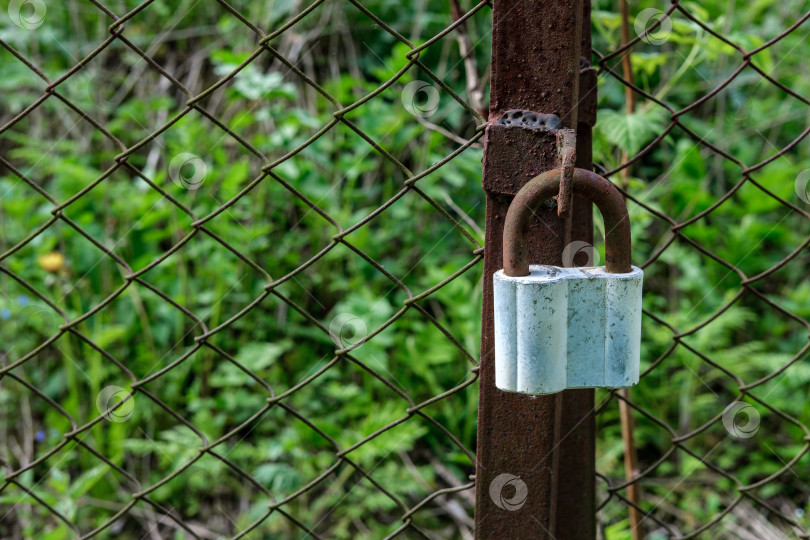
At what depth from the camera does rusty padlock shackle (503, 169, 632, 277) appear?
2.45ft

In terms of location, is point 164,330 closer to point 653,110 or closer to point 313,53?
point 313,53

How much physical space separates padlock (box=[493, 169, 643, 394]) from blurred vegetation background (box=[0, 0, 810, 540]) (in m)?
0.84

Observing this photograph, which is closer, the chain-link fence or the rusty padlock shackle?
the rusty padlock shackle

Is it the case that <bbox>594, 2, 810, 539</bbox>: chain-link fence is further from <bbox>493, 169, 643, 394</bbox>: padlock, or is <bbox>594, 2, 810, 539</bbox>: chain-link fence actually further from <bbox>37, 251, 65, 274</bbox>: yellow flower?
<bbox>37, 251, 65, 274</bbox>: yellow flower

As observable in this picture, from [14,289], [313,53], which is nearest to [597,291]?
[14,289]

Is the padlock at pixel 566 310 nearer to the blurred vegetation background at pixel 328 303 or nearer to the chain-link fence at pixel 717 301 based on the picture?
the chain-link fence at pixel 717 301

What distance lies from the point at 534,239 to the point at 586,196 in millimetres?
118

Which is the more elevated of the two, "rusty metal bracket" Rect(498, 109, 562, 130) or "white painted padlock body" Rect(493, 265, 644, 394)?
"rusty metal bracket" Rect(498, 109, 562, 130)

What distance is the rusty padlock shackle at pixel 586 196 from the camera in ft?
2.45

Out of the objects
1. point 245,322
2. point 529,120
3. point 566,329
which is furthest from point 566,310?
point 245,322

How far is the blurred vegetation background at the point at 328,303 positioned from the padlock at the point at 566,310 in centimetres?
84

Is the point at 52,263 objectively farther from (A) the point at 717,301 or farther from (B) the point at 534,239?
(A) the point at 717,301

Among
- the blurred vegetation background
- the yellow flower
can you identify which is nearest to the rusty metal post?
the blurred vegetation background

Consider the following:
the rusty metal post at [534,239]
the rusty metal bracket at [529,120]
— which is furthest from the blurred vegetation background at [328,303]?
the rusty metal bracket at [529,120]
